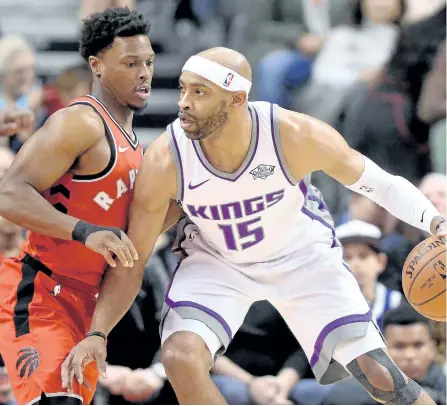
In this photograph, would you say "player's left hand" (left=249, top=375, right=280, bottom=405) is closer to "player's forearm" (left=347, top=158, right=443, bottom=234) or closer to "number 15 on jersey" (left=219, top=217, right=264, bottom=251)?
"number 15 on jersey" (left=219, top=217, right=264, bottom=251)

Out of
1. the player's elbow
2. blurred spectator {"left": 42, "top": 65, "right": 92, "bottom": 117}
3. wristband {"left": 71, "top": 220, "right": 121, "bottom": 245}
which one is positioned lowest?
blurred spectator {"left": 42, "top": 65, "right": 92, "bottom": 117}

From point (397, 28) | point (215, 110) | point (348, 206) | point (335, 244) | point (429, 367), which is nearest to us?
point (215, 110)

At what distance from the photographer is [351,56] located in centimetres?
823

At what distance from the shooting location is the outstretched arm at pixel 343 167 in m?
4.64

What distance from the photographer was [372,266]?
6.32 metres

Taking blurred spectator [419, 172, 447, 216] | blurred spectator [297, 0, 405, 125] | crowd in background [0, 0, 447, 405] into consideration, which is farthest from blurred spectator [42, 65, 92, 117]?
blurred spectator [419, 172, 447, 216]

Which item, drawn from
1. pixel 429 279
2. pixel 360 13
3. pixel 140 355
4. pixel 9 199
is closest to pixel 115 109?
pixel 9 199

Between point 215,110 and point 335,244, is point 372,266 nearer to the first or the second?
point 335,244

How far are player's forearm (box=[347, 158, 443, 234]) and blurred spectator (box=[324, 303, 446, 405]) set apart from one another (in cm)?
140

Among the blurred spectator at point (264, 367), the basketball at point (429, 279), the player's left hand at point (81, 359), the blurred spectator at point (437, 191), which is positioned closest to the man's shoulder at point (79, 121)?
the player's left hand at point (81, 359)

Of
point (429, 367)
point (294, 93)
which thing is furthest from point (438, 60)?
point (429, 367)

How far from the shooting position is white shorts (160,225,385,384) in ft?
15.5

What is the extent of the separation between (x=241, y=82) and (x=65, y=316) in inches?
48.3

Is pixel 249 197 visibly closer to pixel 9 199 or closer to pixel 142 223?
pixel 142 223
